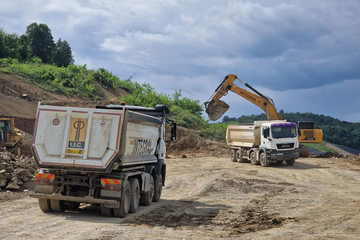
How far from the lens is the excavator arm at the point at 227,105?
35.0m

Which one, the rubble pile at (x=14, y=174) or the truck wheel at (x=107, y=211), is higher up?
the rubble pile at (x=14, y=174)

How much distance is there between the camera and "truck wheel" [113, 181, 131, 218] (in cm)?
1166

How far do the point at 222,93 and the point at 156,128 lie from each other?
21.4m

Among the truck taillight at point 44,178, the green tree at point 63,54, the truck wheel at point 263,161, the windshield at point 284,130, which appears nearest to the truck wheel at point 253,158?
the truck wheel at point 263,161

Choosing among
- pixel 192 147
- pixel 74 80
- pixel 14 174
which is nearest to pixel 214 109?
pixel 192 147

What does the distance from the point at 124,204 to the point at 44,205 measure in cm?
228

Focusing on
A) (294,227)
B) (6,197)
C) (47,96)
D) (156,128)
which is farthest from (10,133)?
(47,96)

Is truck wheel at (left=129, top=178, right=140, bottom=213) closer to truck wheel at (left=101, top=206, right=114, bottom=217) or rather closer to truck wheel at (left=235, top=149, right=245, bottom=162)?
truck wheel at (left=101, top=206, right=114, bottom=217)

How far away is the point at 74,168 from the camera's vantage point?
444 inches

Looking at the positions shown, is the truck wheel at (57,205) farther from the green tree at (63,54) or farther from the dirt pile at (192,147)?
the green tree at (63,54)

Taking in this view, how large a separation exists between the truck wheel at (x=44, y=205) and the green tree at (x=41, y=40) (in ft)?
238

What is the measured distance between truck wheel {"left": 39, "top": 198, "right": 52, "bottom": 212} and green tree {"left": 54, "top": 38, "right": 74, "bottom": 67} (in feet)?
245

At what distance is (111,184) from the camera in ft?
37.3

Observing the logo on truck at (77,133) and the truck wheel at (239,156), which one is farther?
the truck wheel at (239,156)
